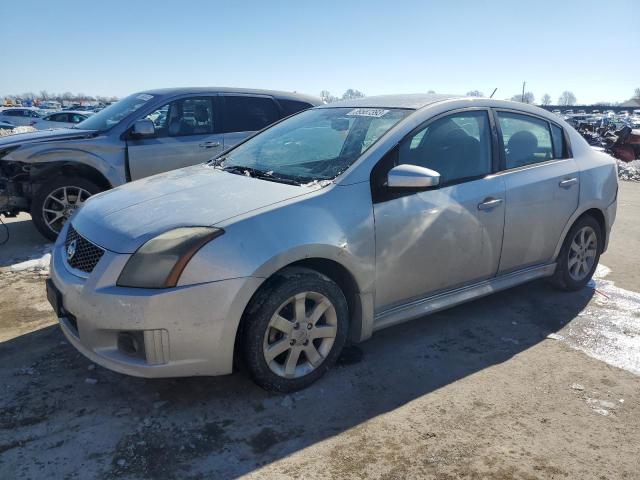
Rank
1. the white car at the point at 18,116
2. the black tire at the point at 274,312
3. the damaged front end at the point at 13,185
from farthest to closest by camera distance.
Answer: the white car at the point at 18,116, the damaged front end at the point at 13,185, the black tire at the point at 274,312

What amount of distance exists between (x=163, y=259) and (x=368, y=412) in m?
1.39

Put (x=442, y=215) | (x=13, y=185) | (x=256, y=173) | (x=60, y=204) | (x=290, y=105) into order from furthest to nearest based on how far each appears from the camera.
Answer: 1. (x=290, y=105)
2. (x=60, y=204)
3. (x=13, y=185)
4. (x=256, y=173)
5. (x=442, y=215)

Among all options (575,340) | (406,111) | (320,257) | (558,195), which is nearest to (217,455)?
(320,257)

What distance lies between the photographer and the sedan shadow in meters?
2.47

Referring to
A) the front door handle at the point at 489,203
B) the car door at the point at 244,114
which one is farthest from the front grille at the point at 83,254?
the car door at the point at 244,114

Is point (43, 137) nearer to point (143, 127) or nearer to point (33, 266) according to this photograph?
point (143, 127)

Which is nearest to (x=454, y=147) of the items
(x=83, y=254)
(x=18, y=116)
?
(x=83, y=254)

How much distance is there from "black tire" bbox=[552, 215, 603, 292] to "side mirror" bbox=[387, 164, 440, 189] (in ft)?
6.50

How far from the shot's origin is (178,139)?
252 inches

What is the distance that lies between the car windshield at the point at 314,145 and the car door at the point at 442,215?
26cm

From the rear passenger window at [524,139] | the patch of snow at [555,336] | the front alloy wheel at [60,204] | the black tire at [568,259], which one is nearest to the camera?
the patch of snow at [555,336]

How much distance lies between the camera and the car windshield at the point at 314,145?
133 inches

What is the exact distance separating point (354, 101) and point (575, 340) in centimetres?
252

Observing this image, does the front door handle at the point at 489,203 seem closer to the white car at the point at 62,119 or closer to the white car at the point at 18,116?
the white car at the point at 62,119
